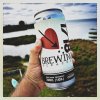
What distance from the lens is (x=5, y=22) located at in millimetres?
920

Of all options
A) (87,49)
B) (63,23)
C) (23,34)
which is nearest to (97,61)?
(87,49)

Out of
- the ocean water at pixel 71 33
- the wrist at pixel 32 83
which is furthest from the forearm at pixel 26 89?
the ocean water at pixel 71 33

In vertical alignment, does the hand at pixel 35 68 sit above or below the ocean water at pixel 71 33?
below

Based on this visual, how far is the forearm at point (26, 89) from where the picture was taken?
35.6 inches

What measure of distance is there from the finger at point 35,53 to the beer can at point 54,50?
0.05 feet

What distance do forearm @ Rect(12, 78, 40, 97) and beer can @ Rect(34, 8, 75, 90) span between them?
5 centimetres

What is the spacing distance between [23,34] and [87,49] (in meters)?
0.24

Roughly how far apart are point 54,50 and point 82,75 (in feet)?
0.46

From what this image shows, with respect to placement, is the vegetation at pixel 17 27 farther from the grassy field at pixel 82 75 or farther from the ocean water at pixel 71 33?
the grassy field at pixel 82 75

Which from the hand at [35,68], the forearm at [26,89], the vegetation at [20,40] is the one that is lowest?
the forearm at [26,89]

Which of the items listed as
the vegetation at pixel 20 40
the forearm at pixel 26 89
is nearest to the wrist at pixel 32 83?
the forearm at pixel 26 89

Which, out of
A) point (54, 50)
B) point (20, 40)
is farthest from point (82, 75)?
point (20, 40)

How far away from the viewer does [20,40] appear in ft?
3.02

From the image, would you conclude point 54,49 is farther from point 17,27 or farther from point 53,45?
point 17,27
